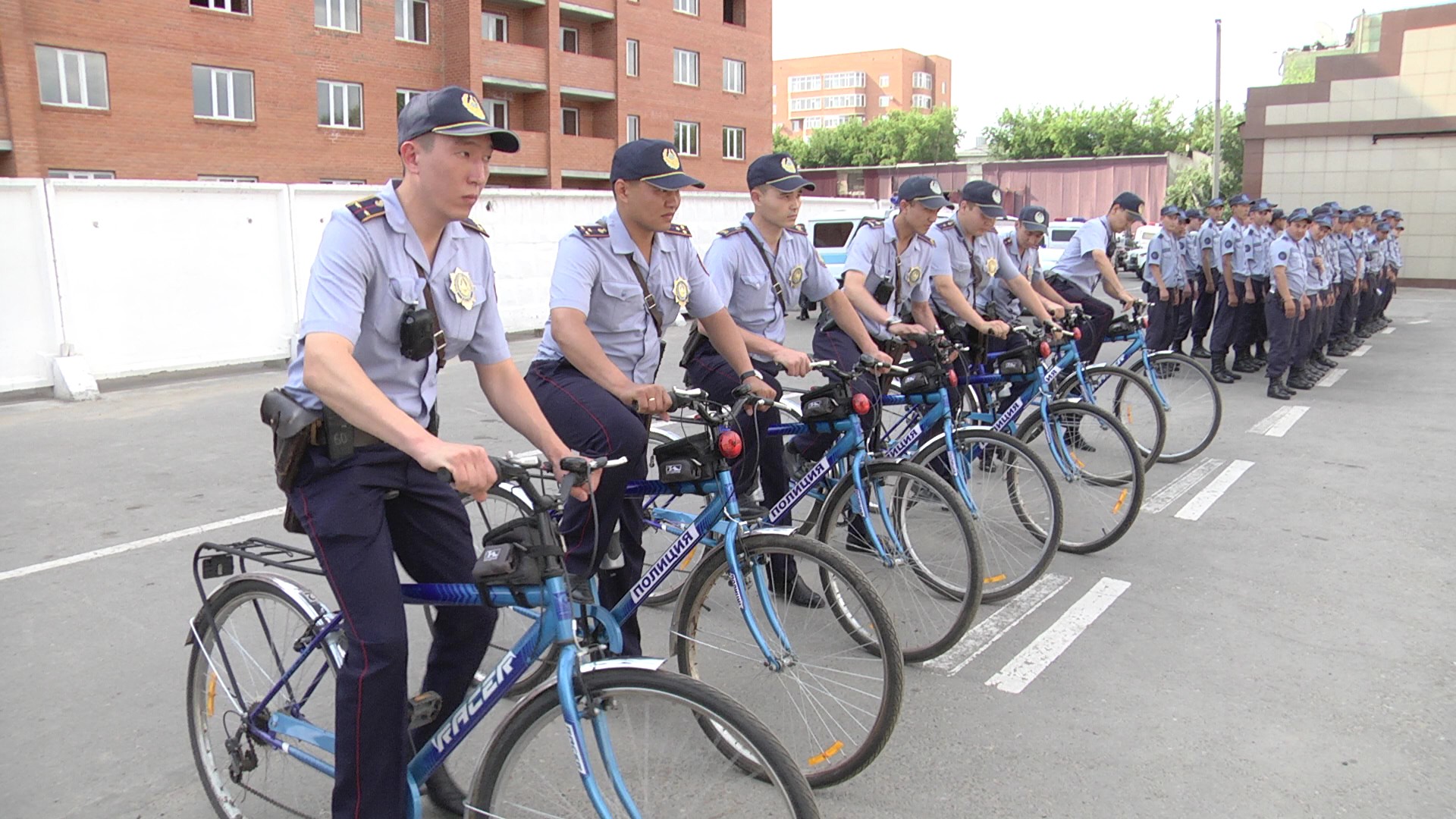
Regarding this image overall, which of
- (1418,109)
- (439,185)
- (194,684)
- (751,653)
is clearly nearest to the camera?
(439,185)

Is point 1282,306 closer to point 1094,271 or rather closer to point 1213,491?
point 1094,271

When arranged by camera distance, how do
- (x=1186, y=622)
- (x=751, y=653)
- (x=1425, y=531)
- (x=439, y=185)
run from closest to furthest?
(x=439, y=185) → (x=751, y=653) → (x=1186, y=622) → (x=1425, y=531)

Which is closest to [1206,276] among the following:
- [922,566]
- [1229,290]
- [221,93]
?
[1229,290]

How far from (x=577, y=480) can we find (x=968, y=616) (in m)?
2.16

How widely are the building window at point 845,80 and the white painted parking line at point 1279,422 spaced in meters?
116

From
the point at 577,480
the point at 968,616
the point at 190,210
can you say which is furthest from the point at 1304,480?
the point at 190,210

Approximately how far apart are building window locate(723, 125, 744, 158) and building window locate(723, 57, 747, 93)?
5.14 ft

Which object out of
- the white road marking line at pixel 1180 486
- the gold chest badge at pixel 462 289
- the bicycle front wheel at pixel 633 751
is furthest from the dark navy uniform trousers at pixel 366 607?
the white road marking line at pixel 1180 486

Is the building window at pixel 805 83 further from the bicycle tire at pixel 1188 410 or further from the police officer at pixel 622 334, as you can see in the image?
the police officer at pixel 622 334

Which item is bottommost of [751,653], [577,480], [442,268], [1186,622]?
[1186,622]

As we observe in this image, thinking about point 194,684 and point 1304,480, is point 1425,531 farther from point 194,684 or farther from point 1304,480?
point 194,684

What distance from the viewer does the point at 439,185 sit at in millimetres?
2775

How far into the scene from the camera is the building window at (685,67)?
1667 inches

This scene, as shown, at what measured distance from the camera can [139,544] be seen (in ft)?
19.4
